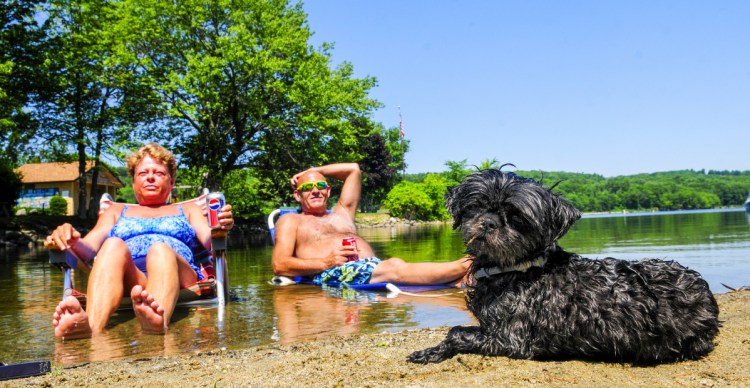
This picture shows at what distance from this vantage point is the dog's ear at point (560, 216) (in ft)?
9.95

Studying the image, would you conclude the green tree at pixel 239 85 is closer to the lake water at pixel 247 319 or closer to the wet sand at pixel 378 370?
the lake water at pixel 247 319

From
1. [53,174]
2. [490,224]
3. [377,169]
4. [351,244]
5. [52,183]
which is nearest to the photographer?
[490,224]

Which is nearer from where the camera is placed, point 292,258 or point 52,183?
point 292,258

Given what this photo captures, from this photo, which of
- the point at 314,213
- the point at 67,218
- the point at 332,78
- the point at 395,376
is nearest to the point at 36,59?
the point at 67,218

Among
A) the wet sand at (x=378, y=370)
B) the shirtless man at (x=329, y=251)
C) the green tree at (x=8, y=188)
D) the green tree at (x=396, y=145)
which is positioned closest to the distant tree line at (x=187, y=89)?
the green tree at (x=8, y=188)

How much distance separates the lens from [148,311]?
184 inches

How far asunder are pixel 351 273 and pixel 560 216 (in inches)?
195

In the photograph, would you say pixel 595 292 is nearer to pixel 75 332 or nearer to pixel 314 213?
pixel 75 332

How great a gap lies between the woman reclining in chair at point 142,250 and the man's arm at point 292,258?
62.1 inches

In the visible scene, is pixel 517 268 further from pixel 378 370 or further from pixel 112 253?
pixel 112 253

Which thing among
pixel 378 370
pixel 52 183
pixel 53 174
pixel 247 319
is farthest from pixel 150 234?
pixel 52 183

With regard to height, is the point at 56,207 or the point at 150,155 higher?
the point at 150,155

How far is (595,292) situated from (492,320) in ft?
1.80

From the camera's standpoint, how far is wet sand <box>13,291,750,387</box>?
2.83 m
